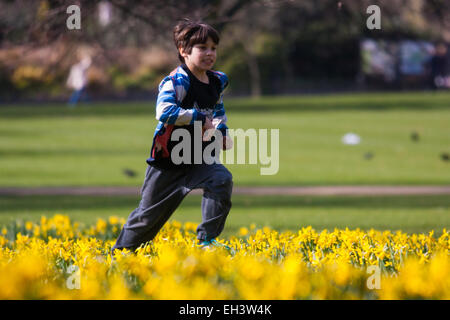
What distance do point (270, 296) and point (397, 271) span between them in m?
1.33

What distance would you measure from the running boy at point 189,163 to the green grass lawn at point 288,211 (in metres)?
2.56

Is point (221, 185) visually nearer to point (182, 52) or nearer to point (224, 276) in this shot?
point (182, 52)

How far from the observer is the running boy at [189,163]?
5012mm

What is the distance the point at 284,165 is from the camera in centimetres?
1747

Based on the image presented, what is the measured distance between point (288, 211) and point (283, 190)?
2845 millimetres

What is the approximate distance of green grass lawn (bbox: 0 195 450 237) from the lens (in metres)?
8.82

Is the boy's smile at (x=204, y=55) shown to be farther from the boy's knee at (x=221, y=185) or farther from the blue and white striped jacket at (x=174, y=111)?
the boy's knee at (x=221, y=185)

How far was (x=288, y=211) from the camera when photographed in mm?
10250

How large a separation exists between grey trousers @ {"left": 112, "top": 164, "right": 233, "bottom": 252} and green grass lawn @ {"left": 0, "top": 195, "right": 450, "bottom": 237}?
2559 mm

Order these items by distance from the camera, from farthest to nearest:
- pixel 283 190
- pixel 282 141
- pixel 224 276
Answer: pixel 282 141 → pixel 283 190 → pixel 224 276

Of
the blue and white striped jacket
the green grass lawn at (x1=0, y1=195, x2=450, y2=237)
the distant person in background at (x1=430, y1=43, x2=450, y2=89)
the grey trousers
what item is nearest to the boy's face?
the blue and white striped jacket

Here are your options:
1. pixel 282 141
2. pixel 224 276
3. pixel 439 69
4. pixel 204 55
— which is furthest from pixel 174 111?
pixel 439 69

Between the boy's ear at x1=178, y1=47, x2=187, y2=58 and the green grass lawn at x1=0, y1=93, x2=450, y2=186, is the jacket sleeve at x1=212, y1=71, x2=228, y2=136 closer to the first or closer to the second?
the boy's ear at x1=178, y1=47, x2=187, y2=58
